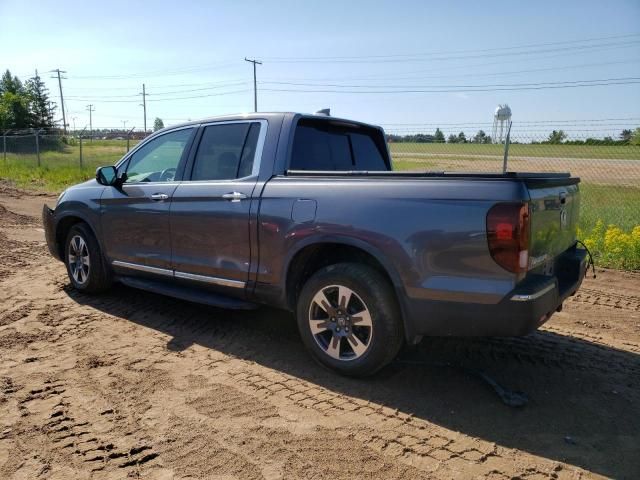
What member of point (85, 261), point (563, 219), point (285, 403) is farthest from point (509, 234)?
point (85, 261)

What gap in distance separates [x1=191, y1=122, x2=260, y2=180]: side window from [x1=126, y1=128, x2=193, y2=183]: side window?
0.92ft

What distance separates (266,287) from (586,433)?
7.54ft

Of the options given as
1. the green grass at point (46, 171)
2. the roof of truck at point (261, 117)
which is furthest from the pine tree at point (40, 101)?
the roof of truck at point (261, 117)

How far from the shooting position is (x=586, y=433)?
292 centimetres

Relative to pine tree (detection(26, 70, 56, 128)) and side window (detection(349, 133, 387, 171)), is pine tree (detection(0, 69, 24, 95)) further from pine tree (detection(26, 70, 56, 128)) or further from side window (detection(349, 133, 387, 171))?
side window (detection(349, 133, 387, 171))

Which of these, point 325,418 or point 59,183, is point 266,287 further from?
point 59,183

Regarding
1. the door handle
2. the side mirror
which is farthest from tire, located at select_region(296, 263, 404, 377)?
the side mirror

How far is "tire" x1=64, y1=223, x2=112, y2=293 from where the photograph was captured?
5.30 m

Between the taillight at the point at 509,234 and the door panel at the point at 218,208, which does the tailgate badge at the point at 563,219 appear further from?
the door panel at the point at 218,208

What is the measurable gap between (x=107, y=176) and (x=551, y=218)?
3.98 m

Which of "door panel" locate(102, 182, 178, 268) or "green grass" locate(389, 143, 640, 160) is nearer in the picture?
"door panel" locate(102, 182, 178, 268)

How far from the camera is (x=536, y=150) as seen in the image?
1379 cm

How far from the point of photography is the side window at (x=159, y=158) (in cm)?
470

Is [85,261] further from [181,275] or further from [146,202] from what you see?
[181,275]
